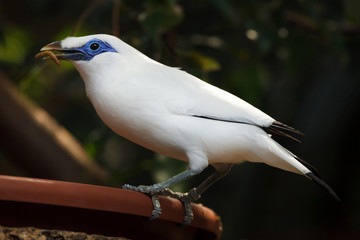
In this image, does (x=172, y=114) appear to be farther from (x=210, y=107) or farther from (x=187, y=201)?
(x=187, y=201)

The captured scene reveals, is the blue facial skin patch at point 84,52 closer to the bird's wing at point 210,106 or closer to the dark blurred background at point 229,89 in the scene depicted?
the bird's wing at point 210,106

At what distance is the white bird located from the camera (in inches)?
82.3

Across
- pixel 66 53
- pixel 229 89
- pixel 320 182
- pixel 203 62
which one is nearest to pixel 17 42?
pixel 229 89

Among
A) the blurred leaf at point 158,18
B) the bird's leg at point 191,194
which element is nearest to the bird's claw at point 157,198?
the bird's leg at point 191,194

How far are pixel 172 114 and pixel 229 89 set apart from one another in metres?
1.95

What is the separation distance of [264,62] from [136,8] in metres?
1.81

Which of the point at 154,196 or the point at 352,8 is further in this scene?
the point at 352,8

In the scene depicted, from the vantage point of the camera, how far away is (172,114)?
2119mm

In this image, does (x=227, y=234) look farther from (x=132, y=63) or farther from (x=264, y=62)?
(x=132, y=63)

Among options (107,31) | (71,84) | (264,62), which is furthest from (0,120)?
(264,62)

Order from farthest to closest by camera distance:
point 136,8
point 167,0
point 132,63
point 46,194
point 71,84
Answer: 1. point 71,84
2. point 136,8
3. point 167,0
4. point 132,63
5. point 46,194

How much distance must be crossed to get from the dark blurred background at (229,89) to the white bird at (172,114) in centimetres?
80

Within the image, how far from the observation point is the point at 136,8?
3.76m

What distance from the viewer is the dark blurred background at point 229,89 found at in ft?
12.0
